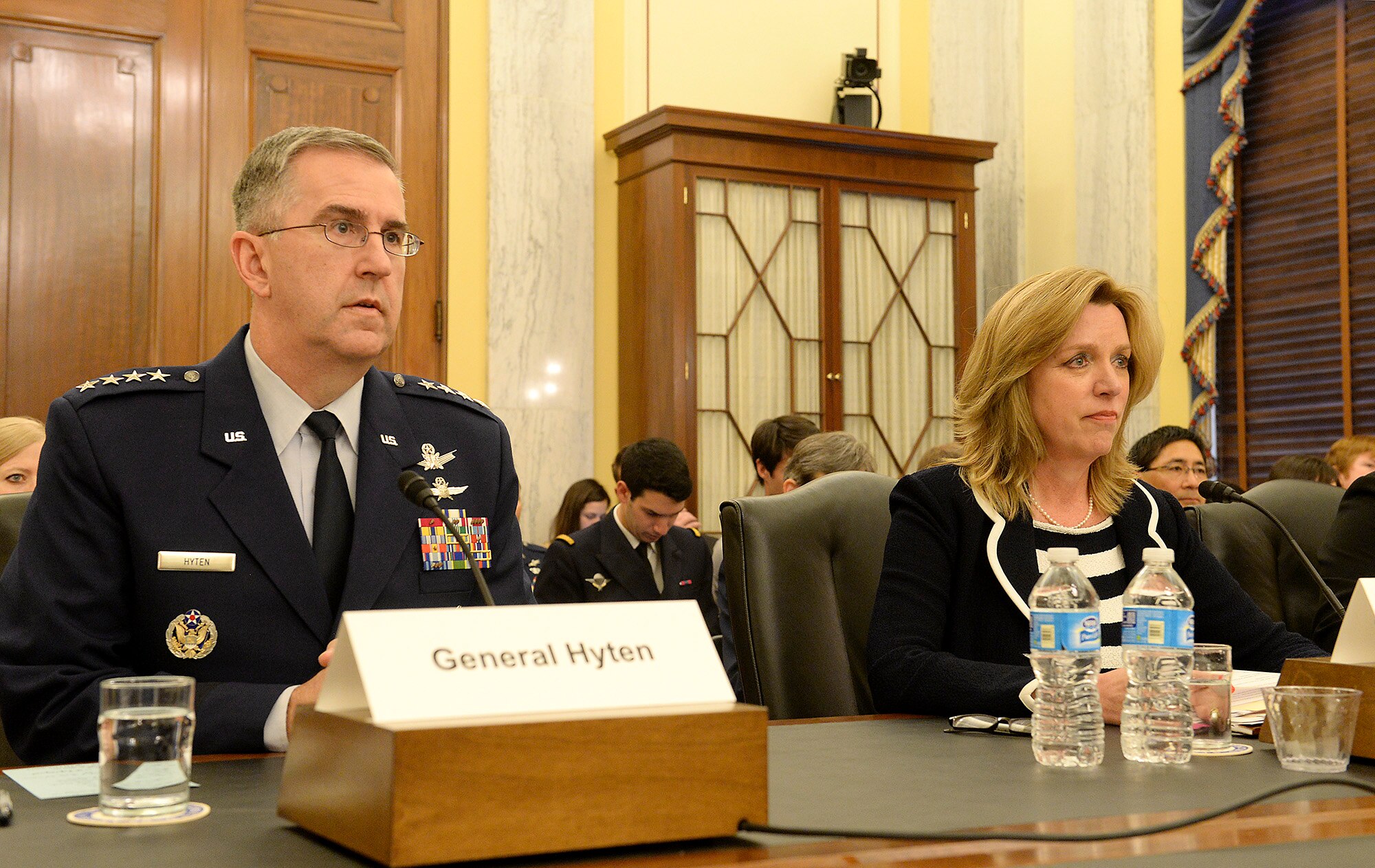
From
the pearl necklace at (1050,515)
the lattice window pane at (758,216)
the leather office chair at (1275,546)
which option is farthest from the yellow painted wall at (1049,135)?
the pearl necklace at (1050,515)

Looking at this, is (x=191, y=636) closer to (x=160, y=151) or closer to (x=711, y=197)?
(x=160, y=151)

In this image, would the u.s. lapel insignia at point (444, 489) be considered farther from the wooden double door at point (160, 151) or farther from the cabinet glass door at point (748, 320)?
the cabinet glass door at point (748, 320)

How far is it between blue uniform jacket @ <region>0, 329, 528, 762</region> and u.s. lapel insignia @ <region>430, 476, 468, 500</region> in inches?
2.4

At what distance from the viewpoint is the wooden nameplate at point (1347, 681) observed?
4.42ft

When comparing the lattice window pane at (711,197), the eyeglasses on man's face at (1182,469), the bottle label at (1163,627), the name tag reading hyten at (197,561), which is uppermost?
the lattice window pane at (711,197)

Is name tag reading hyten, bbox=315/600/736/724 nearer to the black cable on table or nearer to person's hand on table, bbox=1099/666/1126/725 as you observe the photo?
the black cable on table

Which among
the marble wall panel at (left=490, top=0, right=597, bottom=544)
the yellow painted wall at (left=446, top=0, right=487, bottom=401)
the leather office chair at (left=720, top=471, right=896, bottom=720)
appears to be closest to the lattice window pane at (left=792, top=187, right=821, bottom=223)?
the marble wall panel at (left=490, top=0, right=597, bottom=544)

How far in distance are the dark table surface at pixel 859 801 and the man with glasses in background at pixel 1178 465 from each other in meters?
3.16

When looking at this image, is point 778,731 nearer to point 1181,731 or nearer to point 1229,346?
point 1181,731

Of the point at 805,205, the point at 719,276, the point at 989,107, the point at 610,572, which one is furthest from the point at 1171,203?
the point at 610,572

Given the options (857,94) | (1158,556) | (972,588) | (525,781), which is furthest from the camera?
(857,94)

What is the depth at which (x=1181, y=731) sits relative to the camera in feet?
4.46

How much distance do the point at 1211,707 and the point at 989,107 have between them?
569 cm

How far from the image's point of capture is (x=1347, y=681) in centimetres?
141
